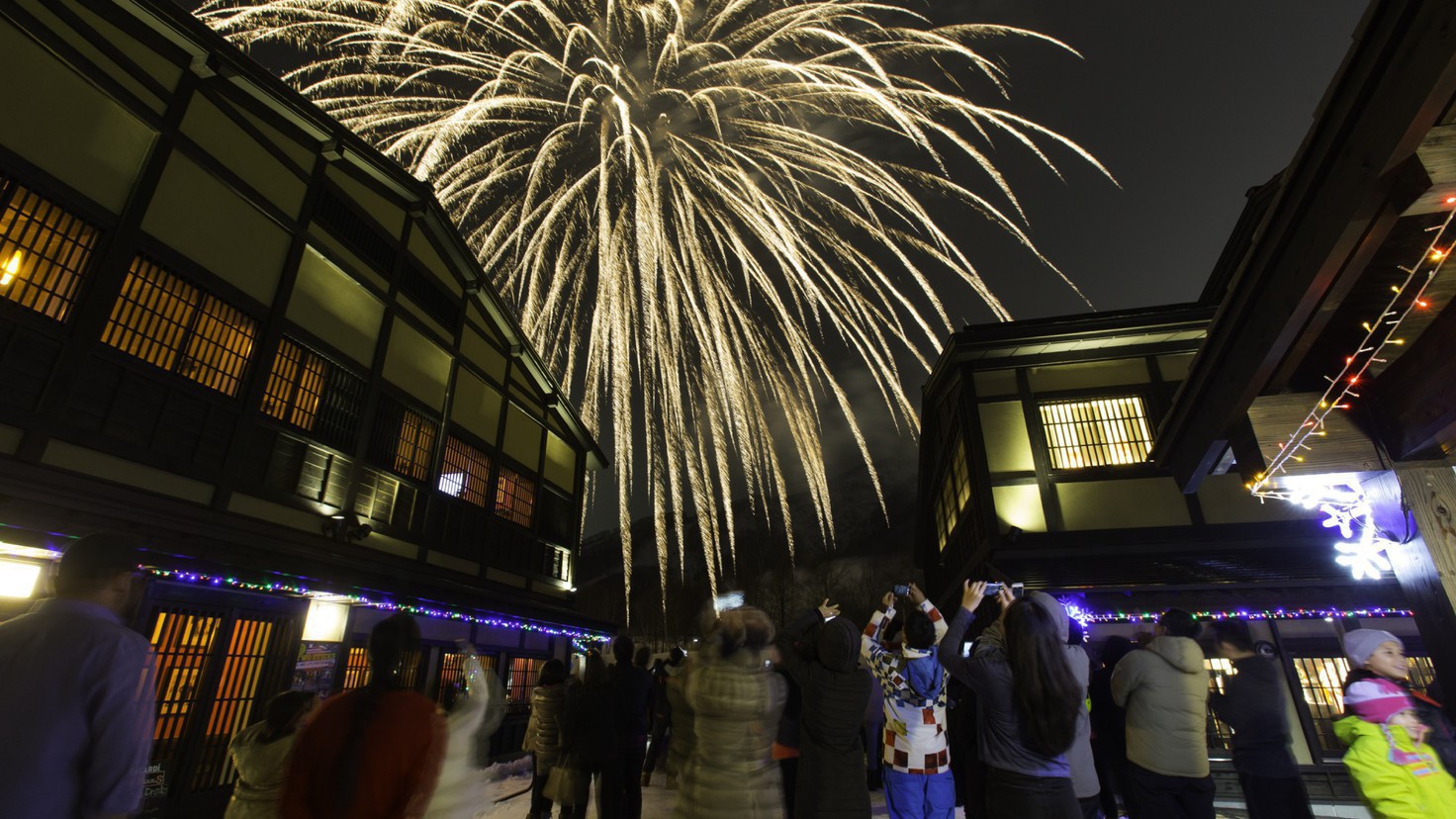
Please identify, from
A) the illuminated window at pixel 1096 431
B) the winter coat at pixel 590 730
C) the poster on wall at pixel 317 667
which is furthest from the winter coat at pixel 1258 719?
the poster on wall at pixel 317 667

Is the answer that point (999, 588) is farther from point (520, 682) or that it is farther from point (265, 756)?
point (520, 682)

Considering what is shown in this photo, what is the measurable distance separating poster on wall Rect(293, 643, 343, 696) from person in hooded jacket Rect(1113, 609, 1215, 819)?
8733 mm

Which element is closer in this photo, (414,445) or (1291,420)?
(1291,420)

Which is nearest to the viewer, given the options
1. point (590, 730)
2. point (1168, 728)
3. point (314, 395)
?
point (1168, 728)

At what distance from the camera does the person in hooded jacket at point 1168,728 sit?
339 centimetres

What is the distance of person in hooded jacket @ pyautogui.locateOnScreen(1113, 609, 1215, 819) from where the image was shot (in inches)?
134

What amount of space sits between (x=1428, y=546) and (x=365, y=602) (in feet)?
34.2

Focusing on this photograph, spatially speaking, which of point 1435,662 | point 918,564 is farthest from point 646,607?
point 1435,662

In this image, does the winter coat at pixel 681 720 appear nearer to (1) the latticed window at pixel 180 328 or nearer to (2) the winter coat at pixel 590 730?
(2) the winter coat at pixel 590 730

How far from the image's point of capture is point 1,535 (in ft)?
15.2

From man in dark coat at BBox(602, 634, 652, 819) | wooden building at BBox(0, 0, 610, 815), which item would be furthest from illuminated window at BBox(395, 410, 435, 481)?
man in dark coat at BBox(602, 634, 652, 819)

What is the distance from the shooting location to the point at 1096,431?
10.2m

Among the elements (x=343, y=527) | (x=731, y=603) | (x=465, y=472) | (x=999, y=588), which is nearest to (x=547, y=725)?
(x=731, y=603)

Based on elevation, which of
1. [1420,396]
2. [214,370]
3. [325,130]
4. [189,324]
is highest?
[325,130]
